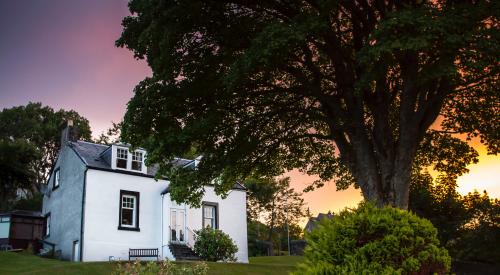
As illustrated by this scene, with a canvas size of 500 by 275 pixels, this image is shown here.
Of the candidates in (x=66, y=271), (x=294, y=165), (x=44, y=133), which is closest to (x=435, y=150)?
(x=294, y=165)

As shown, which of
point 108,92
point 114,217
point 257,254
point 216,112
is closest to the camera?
point 216,112

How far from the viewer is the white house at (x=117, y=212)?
32125 millimetres

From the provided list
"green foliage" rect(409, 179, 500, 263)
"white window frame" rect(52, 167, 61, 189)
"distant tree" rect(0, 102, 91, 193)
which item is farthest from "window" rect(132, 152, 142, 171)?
"distant tree" rect(0, 102, 91, 193)

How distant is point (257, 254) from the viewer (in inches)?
2035

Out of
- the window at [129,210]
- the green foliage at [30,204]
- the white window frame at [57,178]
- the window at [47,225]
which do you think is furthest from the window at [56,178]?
the green foliage at [30,204]

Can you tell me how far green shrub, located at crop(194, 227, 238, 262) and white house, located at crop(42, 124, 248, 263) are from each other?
1039mm

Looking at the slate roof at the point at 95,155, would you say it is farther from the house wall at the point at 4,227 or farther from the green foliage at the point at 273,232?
the green foliage at the point at 273,232

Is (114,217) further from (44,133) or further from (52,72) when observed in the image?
(44,133)

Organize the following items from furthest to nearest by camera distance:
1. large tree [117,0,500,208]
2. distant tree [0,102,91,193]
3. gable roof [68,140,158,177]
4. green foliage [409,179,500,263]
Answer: distant tree [0,102,91,193]
gable roof [68,140,158,177]
green foliage [409,179,500,263]
large tree [117,0,500,208]

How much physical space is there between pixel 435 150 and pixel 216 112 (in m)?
10.4

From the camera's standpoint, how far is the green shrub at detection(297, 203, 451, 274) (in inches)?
286

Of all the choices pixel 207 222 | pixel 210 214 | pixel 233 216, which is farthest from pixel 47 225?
pixel 233 216

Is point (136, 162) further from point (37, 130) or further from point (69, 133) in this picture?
point (37, 130)

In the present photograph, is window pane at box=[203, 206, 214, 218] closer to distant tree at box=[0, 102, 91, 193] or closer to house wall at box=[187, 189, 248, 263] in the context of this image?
house wall at box=[187, 189, 248, 263]
